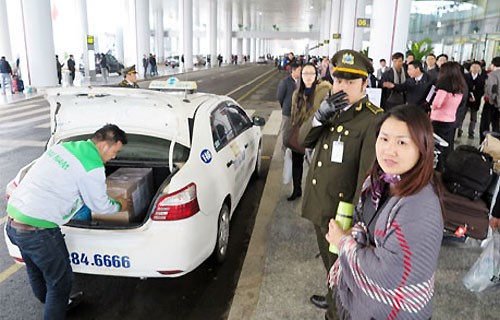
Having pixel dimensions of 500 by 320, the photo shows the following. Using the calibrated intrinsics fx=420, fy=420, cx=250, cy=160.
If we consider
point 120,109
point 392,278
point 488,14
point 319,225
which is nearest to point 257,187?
point 120,109

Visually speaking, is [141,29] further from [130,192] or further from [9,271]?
[130,192]

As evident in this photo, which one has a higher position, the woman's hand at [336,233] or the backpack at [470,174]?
the woman's hand at [336,233]

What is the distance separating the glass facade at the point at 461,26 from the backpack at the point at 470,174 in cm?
2103

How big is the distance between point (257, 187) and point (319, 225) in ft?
12.0

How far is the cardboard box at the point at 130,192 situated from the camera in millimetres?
3611

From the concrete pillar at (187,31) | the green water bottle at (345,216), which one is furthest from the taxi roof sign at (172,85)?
the concrete pillar at (187,31)

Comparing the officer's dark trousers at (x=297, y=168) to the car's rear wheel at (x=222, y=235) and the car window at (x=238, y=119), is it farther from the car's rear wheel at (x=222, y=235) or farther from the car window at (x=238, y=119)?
the car's rear wheel at (x=222, y=235)

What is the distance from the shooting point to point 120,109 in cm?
392

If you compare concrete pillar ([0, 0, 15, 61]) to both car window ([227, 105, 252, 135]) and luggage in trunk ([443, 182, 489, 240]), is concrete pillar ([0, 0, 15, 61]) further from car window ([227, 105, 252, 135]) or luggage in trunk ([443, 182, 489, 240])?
luggage in trunk ([443, 182, 489, 240])

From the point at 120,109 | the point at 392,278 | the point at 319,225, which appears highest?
the point at 120,109

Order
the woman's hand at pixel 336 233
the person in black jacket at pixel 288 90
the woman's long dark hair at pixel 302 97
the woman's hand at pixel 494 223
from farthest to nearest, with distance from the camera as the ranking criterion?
the person in black jacket at pixel 288 90
the woman's long dark hair at pixel 302 97
the woman's hand at pixel 494 223
the woman's hand at pixel 336 233

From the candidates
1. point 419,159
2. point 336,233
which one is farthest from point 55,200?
point 419,159

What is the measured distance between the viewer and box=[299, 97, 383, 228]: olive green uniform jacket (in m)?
2.78

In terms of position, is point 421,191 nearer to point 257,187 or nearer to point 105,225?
point 105,225
